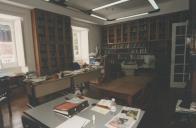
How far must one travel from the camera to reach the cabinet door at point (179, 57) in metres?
4.72

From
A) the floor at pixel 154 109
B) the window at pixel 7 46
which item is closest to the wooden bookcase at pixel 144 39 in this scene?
the floor at pixel 154 109

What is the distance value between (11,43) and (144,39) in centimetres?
514

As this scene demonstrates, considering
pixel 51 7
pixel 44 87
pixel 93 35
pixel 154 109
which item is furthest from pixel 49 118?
pixel 93 35

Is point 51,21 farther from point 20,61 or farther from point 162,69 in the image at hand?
point 162,69

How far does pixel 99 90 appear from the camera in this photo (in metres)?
3.24

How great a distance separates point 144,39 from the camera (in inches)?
230

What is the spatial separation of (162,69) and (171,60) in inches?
24.5

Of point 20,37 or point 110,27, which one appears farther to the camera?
point 110,27

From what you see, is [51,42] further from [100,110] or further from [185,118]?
[185,118]

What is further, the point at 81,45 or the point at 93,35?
the point at 93,35

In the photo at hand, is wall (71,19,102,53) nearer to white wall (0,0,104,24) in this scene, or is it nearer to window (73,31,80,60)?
white wall (0,0,104,24)

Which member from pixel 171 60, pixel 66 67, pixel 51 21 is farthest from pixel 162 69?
pixel 51 21

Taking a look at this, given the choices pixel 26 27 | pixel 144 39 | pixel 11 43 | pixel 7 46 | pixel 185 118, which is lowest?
pixel 185 118

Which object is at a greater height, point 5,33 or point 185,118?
point 5,33
